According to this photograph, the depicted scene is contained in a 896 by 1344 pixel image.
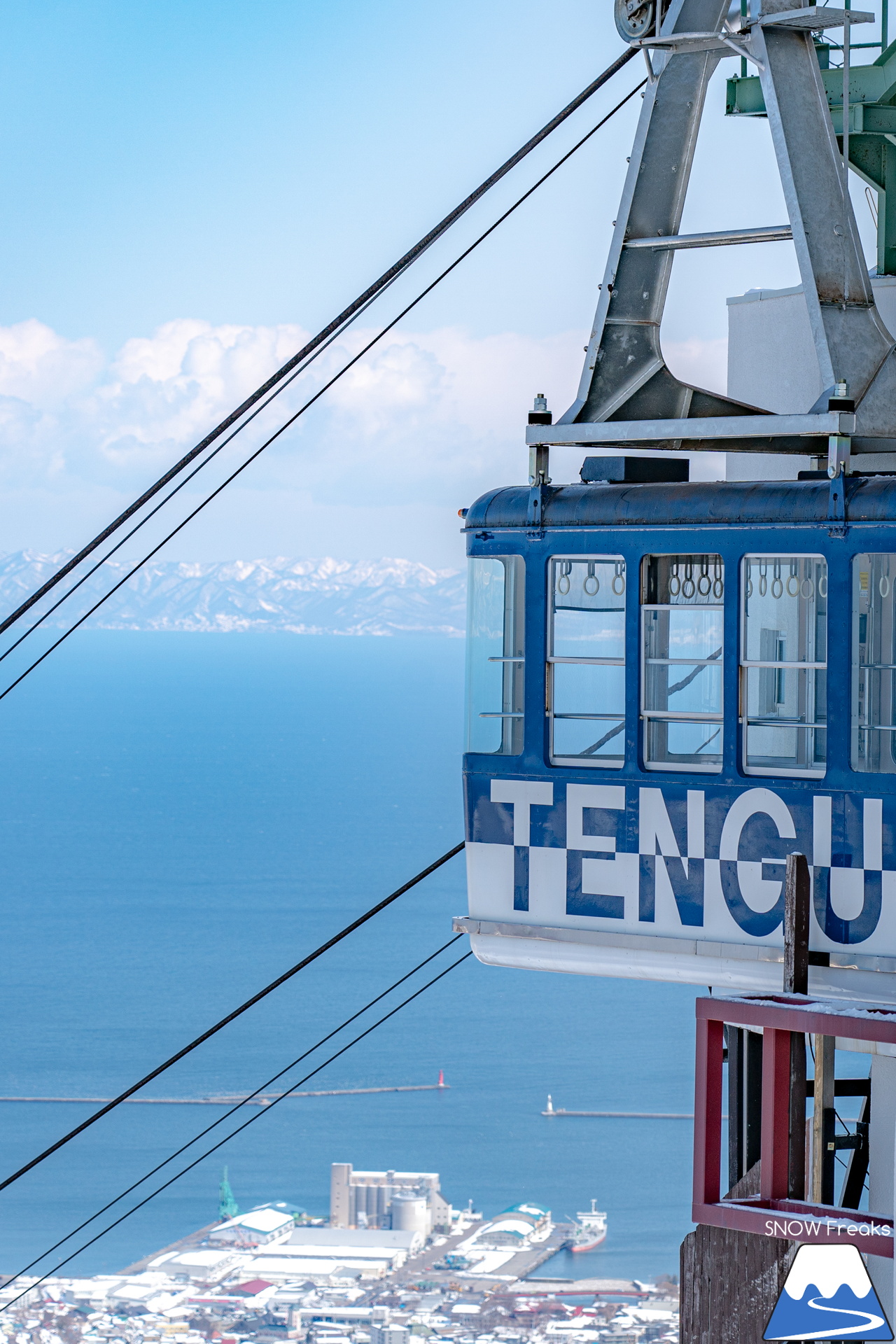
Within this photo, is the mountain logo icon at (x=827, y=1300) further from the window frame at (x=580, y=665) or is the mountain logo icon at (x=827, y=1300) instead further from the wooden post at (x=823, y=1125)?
the window frame at (x=580, y=665)

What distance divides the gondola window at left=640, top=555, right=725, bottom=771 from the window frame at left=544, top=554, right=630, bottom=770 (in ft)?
0.33

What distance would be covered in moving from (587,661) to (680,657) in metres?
0.42

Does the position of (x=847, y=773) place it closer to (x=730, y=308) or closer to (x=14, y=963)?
(x=730, y=308)

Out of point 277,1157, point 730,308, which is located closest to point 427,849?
point 277,1157

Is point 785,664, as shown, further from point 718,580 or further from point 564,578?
point 564,578

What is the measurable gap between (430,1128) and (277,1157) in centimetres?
995

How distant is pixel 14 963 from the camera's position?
132 meters

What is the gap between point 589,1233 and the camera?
3553 inches

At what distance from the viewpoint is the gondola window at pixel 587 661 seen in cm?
834

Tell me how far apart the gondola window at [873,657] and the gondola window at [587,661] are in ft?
3.64

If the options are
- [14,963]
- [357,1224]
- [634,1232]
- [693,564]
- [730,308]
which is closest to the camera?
[693,564]

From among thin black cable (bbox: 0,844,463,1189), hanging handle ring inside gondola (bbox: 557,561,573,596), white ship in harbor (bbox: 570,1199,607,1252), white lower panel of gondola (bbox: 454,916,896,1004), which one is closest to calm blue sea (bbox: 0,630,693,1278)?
white ship in harbor (bbox: 570,1199,607,1252)

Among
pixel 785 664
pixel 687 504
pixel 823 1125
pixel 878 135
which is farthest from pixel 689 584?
pixel 878 135

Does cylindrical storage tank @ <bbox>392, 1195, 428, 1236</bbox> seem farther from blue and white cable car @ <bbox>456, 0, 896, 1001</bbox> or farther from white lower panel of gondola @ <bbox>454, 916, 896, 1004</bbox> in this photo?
blue and white cable car @ <bbox>456, 0, 896, 1001</bbox>
